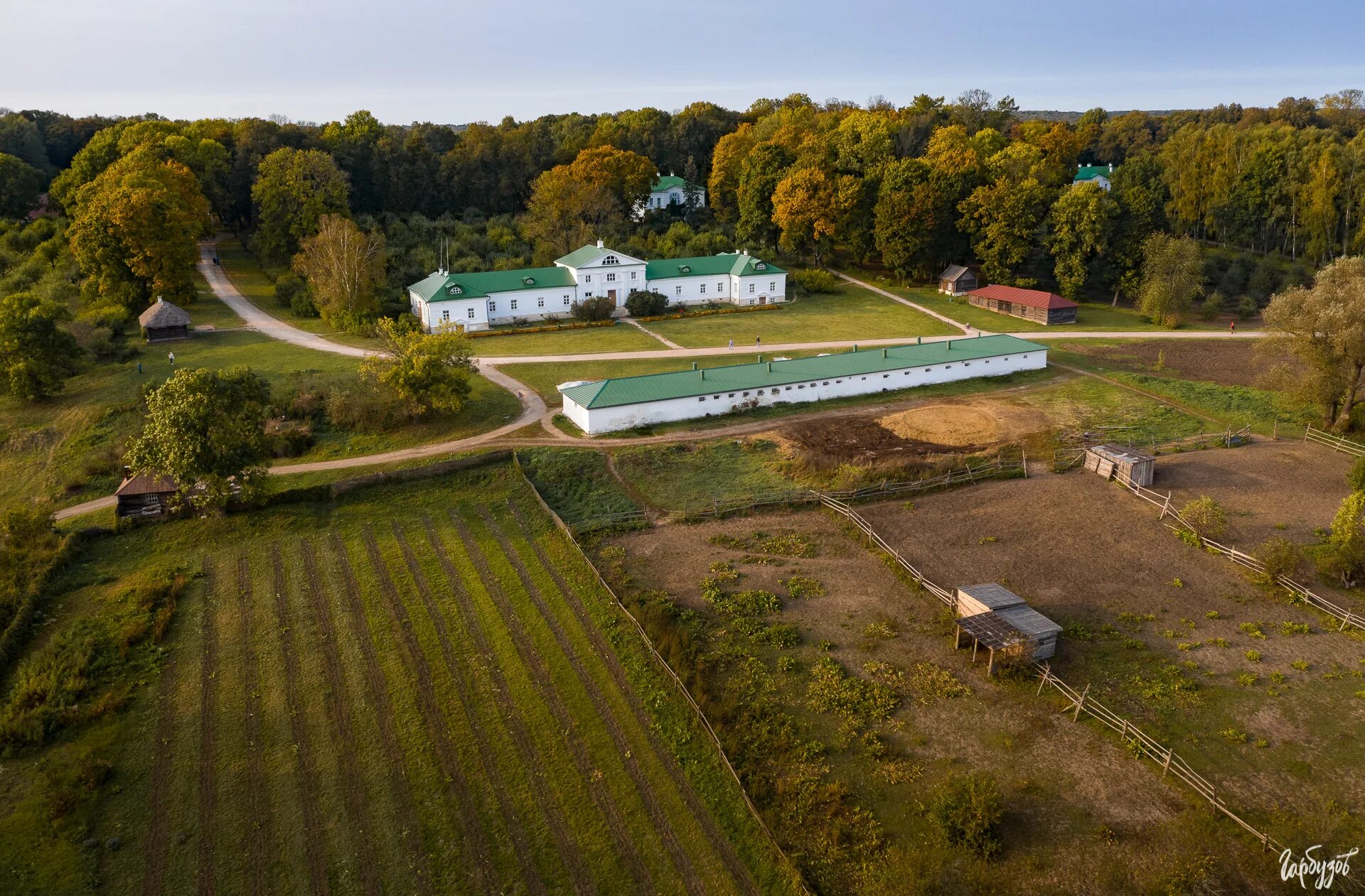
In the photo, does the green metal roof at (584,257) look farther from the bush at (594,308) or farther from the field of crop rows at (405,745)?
the field of crop rows at (405,745)

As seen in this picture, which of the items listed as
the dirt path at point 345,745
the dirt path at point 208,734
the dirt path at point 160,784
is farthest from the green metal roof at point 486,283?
the dirt path at point 160,784

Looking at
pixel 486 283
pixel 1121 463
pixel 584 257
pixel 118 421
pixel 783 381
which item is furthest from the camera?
pixel 584 257

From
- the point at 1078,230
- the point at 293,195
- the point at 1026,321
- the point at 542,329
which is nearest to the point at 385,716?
the point at 542,329

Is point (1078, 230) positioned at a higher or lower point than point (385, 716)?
higher

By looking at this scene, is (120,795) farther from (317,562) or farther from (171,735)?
(317,562)

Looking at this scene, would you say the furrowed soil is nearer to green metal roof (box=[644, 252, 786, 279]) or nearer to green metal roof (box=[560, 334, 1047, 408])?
green metal roof (box=[560, 334, 1047, 408])

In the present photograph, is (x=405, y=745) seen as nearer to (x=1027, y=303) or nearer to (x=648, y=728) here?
(x=648, y=728)

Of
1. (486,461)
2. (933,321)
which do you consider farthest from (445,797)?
(933,321)
